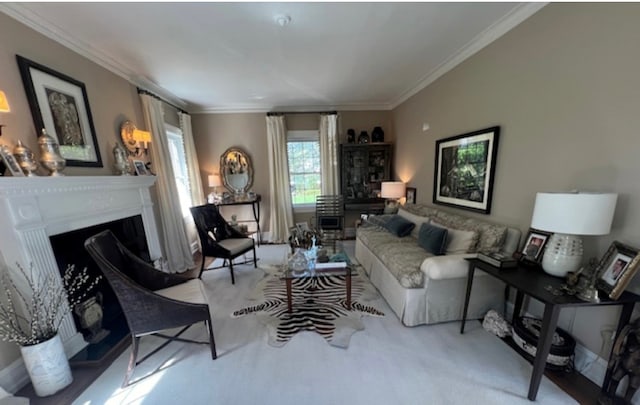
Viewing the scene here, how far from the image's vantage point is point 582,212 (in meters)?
1.28

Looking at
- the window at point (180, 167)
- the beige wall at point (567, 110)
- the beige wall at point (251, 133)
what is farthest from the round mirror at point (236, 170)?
the beige wall at point (567, 110)

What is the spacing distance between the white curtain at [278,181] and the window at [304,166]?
197 mm

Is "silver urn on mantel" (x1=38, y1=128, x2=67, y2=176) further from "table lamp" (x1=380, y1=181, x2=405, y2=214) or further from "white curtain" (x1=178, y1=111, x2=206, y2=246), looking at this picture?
"table lamp" (x1=380, y1=181, x2=405, y2=214)

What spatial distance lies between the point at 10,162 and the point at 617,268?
3.84m

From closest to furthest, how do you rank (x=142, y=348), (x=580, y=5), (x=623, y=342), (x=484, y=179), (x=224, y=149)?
(x=623, y=342) < (x=580, y=5) < (x=142, y=348) < (x=484, y=179) < (x=224, y=149)

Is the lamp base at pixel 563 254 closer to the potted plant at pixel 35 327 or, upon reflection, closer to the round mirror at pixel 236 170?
the potted plant at pixel 35 327

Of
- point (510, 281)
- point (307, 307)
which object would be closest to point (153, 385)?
point (307, 307)

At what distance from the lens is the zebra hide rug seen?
203 cm

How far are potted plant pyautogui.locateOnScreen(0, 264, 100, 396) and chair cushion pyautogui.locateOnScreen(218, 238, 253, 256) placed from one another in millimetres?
1537

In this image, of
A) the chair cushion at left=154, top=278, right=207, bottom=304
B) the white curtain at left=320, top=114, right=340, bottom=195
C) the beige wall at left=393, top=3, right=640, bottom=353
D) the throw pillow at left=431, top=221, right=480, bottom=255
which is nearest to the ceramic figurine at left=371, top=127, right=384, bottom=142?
the white curtain at left=320, top=114, right=340, bottom=195

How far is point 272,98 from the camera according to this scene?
13.1ft

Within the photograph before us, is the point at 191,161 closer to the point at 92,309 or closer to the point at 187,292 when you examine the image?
the point at 92,309

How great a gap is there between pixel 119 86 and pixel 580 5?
13.9 feet

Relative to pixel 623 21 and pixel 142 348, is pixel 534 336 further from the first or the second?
pixel 142 348
